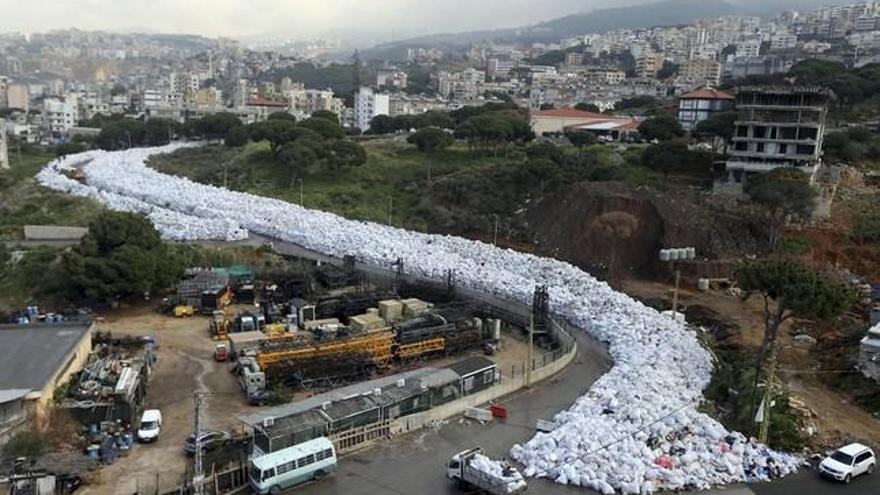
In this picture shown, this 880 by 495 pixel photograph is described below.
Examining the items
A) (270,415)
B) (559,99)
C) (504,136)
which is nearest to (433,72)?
(559,99)

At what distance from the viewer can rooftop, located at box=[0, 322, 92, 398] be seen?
1473 cm

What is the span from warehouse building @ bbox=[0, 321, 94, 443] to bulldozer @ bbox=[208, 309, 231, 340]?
3093 mm

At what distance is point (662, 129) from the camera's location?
44.4m

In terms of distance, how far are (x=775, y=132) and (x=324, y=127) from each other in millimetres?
28047

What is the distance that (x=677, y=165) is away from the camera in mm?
37312

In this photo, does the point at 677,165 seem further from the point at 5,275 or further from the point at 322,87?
the point at 322,87

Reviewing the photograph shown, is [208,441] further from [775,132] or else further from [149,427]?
[775,132]

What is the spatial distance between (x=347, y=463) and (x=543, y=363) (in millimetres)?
6883

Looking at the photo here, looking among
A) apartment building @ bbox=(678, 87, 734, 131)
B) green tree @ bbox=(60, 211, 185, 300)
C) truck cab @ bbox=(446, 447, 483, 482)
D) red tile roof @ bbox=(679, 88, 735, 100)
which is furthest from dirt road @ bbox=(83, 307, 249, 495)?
red tile roof @ bbox=(679, 88, 735, 100)

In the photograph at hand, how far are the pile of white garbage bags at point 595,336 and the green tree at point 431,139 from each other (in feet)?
40.8

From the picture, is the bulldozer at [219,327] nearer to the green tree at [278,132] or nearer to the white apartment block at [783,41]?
the green tree at [278,132]

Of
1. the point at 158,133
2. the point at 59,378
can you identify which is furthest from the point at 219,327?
the point at 158,133

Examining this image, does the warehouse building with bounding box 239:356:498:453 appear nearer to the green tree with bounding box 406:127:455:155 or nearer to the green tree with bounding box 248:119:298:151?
the green tree with bounding box 406:127:455:155

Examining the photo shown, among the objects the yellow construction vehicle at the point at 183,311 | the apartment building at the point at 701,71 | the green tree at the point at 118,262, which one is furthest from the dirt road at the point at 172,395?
the apartment building at the point at 701,71
